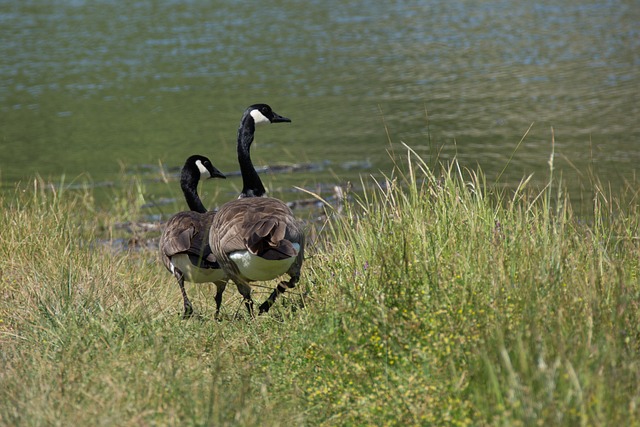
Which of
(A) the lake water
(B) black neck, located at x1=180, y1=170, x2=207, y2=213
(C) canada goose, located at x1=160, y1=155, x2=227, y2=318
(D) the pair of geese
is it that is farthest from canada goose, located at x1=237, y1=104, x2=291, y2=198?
(A) the lake water

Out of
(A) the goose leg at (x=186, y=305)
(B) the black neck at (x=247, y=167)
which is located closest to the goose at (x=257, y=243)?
(A) the goose leg at (x=186, y=305)

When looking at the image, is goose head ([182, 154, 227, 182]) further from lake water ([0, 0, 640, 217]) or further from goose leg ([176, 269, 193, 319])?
lake water ([0, 0, 640, 217])

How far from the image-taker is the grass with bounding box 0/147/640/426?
4250mm

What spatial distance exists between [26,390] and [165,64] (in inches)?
945

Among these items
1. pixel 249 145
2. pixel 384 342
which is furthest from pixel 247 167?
pixel 384 342

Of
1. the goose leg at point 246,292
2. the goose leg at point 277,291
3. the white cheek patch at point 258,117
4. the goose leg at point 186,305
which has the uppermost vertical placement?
the white cheek patch at point 258,117

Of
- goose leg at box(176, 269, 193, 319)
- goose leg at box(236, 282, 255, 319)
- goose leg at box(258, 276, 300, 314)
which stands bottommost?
goose leg at box(176, 269, 193, 319)

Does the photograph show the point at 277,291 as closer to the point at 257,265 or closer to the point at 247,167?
the point at 257,265

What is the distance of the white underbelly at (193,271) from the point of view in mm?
7082

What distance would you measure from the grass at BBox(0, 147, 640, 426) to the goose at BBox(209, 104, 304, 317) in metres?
0.27

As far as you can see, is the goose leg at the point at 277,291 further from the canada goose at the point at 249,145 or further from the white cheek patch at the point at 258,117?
the white cheek patch at the point at 258,117

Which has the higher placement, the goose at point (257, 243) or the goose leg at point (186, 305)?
the goose at point (257, 243)

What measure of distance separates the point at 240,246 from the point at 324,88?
1725cm

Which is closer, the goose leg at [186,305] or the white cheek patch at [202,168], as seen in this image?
the goose leg at [186,305]
